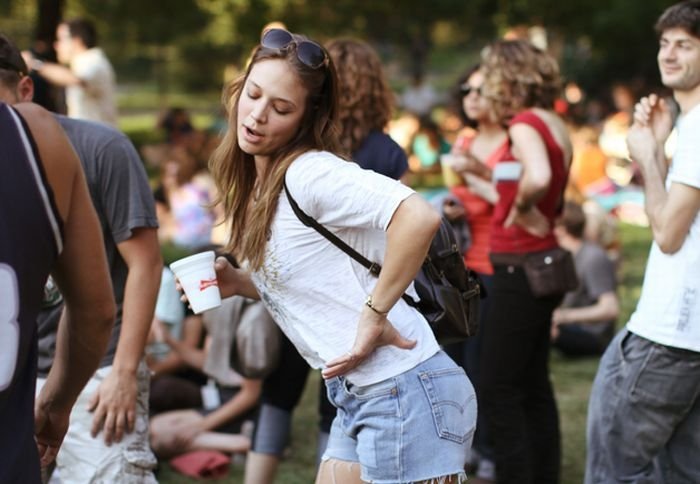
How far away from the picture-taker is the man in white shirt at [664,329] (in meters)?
3.42

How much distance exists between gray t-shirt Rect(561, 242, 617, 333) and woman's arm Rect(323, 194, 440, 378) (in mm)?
5522

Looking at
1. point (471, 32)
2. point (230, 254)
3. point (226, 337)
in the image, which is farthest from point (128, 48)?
point (230, 254)

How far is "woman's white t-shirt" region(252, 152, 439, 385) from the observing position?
267cm

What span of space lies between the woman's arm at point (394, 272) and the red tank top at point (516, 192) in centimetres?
211

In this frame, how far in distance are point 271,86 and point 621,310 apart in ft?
24.4

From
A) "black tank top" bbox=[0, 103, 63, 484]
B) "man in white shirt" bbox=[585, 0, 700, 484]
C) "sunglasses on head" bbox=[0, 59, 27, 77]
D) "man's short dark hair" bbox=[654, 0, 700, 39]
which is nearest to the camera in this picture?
"black tank top" bbox=[0, 103, 63, 484]

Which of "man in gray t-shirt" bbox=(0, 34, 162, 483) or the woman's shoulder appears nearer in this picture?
the woman's shoulder

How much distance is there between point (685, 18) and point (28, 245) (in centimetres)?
258

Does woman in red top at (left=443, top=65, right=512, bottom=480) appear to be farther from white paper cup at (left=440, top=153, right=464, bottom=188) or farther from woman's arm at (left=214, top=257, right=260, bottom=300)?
woman's arm at (left=214, top=257, right=260, bottom=300)

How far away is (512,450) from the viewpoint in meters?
4.68

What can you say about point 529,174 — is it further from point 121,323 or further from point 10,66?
point 10,66

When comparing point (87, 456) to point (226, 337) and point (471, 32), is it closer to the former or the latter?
point (226, 337)

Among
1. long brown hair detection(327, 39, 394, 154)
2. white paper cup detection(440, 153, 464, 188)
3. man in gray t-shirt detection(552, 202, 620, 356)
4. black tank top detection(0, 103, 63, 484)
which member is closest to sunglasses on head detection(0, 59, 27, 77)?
black tank top detection(0, 103, 63, 484)

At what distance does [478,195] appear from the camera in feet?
17.0
